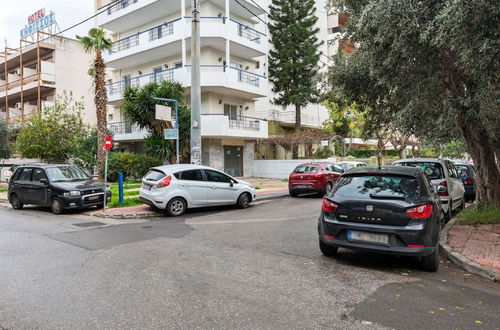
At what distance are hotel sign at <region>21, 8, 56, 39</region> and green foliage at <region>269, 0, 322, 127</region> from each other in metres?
21.8

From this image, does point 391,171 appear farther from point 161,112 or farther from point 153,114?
point 153,114

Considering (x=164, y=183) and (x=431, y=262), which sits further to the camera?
(x=164, y=183)

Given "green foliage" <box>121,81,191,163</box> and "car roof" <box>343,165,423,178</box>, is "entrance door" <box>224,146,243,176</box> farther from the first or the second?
"car roof" <box>343,165,423,178</box>

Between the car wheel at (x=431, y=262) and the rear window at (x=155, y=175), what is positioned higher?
the rear window at (x=155, y=175)

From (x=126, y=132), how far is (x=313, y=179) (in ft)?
54.7

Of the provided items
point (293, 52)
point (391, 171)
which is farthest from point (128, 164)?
point (391, 171)

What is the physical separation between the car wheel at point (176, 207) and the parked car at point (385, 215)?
600 cm

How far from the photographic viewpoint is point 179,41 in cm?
2342

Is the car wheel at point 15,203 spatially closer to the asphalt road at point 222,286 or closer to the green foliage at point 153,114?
the asphalt road at point 222,286

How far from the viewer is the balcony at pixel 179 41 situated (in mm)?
22594

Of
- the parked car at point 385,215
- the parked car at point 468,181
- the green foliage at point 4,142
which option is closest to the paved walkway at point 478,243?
the parked car at point 385,215

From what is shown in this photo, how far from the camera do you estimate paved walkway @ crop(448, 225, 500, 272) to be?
561 centimetres

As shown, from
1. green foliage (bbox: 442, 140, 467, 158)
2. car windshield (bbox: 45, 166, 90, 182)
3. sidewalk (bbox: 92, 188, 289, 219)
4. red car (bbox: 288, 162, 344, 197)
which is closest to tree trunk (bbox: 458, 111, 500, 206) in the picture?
green foliage (bbox: 442, 140, 467, 158)

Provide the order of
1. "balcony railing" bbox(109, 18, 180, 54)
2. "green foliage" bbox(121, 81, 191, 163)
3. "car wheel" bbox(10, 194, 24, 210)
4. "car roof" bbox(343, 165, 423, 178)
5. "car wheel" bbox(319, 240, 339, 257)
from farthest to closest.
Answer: "balcony railing" bbox(109, 18, 180, 54) < "green foliage" bbox(121, 81, 191, 163) < "car wheel" bbox(10, 194, 24, 210) < "car wheel" bbox(319, 240, 339, 257) < "car roof" bbox(343, 165, 423, 178)
